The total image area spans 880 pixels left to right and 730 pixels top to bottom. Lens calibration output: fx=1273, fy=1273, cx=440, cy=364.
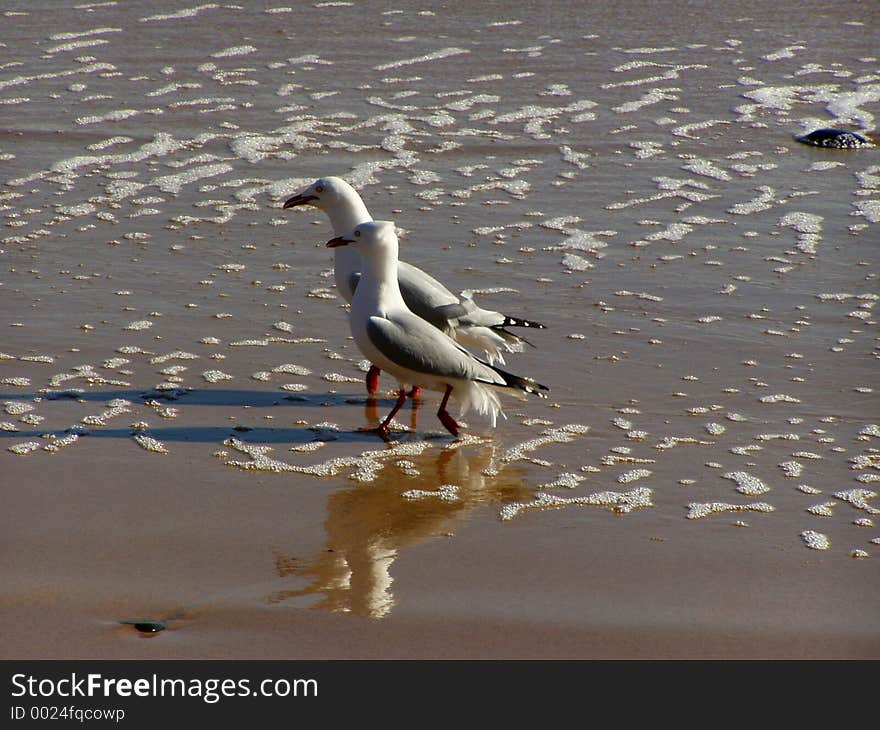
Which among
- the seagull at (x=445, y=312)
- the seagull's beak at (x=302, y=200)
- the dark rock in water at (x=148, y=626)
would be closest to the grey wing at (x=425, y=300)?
the seagull at (x=445, y=312)

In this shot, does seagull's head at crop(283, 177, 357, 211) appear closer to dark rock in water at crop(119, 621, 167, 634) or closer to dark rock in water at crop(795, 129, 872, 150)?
dark rock in water at crop(119, 621, 167, 634)

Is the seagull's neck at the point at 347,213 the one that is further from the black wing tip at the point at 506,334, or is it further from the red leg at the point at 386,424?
the red leg at the point at 386,424

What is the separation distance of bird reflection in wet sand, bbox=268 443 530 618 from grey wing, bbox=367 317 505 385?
1.15 feet

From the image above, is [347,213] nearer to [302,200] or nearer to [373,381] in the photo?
[302,200]

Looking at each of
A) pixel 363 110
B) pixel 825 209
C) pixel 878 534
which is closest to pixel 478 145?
pixel 363 110

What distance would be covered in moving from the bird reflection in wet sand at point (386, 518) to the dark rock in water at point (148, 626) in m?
0.40

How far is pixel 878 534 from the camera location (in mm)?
5078

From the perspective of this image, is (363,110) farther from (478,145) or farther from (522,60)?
(522,60)

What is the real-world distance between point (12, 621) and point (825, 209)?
7571 mm

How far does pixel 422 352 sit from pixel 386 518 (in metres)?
1.14

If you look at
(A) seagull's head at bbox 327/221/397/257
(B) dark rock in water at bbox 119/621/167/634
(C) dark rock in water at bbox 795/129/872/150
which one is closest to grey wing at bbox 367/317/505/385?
(A) seagull's head at bbox 327/221/397/257

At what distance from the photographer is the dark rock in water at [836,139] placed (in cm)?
1176

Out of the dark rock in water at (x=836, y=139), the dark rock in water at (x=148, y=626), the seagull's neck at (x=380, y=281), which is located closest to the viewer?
the dark rock in water at (x=148, y=626)

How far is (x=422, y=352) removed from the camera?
6.06m
